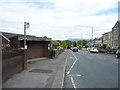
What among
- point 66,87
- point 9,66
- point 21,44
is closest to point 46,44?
point 21,44

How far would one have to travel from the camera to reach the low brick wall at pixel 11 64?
802 centimetres

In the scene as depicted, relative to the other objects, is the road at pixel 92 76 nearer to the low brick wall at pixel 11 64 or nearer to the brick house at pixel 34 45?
the low brick wall at pixel 11 64

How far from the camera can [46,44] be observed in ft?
74.6

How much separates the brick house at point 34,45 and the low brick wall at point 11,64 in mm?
5083

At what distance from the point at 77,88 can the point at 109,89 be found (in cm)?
140

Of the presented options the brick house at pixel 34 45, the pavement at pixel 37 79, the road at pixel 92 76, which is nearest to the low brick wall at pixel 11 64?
the pavement at pixel 37 79

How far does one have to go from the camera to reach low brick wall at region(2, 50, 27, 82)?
26.3 feet

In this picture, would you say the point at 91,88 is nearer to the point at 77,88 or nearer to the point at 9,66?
the point at 77,88

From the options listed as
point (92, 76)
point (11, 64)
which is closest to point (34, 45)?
point (11, 64)

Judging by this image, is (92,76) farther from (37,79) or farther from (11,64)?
(11,64)

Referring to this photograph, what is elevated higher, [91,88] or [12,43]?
[12,43]

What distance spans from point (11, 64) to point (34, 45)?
447 inches

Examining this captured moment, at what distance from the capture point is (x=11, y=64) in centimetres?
916

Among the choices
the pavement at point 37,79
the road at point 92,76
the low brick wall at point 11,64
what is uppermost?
the low brick wall at point 11,64
